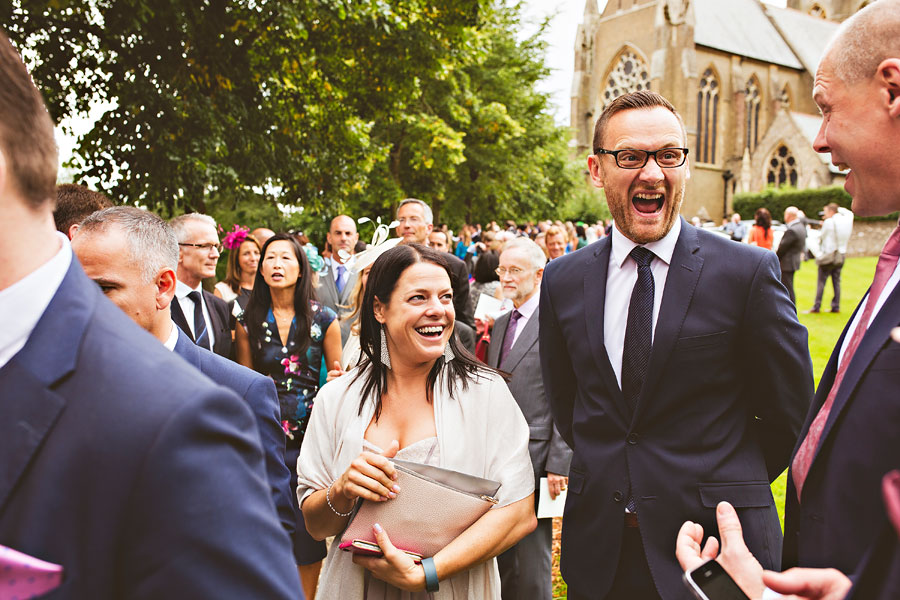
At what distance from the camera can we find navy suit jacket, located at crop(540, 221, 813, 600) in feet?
8.24

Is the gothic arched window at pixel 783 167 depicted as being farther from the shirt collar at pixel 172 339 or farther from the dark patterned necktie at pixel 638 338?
the shirt collar at pixel 172 339

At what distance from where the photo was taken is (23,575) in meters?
0.90

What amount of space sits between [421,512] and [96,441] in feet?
5.65

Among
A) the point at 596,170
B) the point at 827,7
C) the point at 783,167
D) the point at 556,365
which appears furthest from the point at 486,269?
the point at 827,7

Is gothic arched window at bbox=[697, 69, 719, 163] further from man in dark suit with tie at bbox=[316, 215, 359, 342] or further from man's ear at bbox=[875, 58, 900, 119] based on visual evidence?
man's ear at bbox=[875, 58, 900, 119]

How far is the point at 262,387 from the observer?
98.0 inches

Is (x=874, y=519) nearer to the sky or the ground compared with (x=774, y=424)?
nearer to the sky

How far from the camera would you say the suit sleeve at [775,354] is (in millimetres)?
2523

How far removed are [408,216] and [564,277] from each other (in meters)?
3.90

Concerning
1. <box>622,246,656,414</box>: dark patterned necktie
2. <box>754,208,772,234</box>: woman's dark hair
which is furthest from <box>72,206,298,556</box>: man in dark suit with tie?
<box>754,208,772,234</box>: woman's dark hair

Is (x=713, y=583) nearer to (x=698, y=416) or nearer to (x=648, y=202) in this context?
(x=698, y=416)

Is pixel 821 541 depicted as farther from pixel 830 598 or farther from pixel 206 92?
pixel 206 92

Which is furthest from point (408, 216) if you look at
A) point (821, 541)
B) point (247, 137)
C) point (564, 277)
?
point (247, 137)

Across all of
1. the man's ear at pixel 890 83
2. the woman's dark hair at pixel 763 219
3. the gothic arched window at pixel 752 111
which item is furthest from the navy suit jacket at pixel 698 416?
the gothic arched window at pixel 752 111
